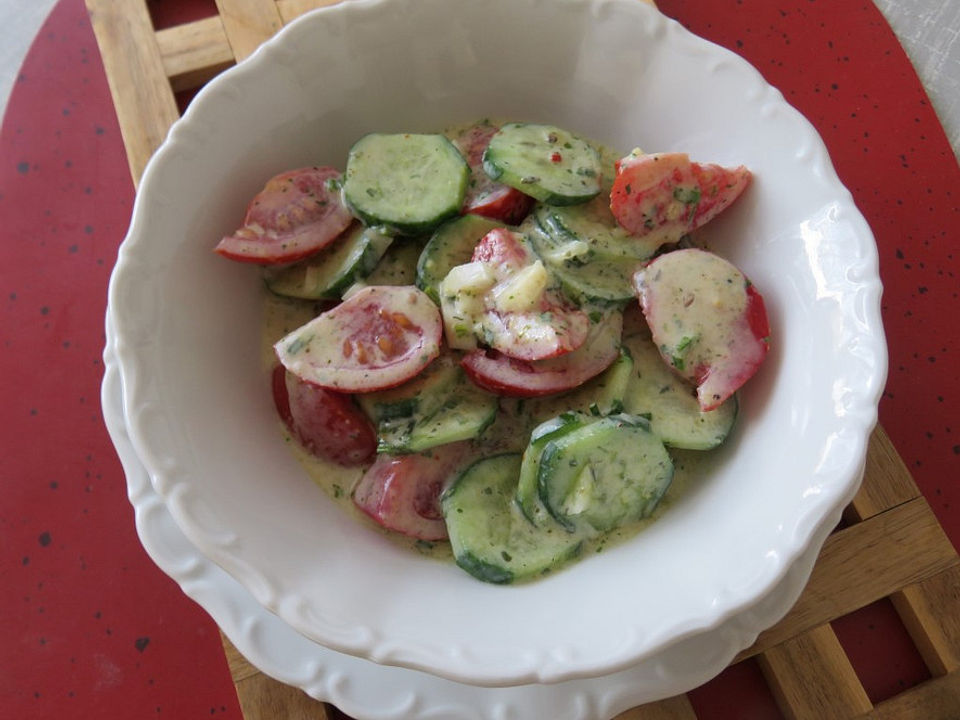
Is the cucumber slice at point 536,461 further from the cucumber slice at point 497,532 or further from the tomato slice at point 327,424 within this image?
the tomato slice at point 327,424

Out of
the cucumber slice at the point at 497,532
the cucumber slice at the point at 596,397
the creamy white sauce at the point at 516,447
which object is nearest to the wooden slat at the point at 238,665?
the creamy white sauce at the point at 516,447

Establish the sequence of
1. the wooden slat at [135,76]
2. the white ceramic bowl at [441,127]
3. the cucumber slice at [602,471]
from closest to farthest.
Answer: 1. the white ceramic bowl at [441,127]
2. the cucumber slice at [602,471]
3. the wooden slat at [135,76]

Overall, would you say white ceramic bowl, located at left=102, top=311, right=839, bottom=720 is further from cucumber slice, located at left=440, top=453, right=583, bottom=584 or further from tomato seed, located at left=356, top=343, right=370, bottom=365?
tomato seed, located at left=356, top=343, right=370, bottom=365

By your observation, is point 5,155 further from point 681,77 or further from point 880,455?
point 880,455

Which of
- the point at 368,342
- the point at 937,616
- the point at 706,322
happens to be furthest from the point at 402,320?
the point at 937,616

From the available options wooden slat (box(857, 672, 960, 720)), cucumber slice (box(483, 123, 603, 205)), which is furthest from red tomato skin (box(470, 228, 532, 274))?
wooden slat (box(857, 672, 960, 720))

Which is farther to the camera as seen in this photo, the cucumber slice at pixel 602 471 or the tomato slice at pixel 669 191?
the tomato slice at pixel 669 191
